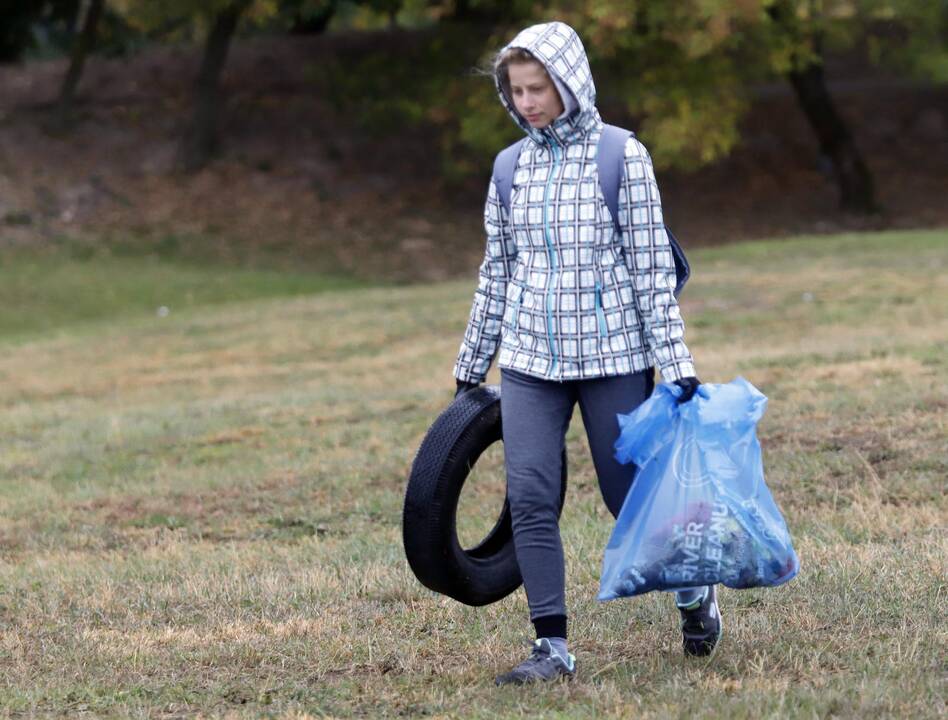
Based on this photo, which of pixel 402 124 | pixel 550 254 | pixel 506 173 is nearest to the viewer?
pixel 550 254

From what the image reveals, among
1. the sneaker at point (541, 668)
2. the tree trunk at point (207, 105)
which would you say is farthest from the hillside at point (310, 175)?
the sneaker at point (541, 668)

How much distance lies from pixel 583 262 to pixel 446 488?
0.80m

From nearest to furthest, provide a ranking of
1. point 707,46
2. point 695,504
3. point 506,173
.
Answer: point 695,504
point 506,173
point 707,46

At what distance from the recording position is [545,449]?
437cm

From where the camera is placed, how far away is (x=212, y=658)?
483cm

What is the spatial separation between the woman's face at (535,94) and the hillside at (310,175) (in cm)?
2341

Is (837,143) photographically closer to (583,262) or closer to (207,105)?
(207,105)

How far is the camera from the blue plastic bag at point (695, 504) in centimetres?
414

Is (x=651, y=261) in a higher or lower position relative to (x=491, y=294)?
higher

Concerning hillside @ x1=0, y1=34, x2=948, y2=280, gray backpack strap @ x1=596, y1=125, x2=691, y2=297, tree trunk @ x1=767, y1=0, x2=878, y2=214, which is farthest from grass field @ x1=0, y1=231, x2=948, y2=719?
tree trunk @ x1=767, y1=0, x2=878, y2=214

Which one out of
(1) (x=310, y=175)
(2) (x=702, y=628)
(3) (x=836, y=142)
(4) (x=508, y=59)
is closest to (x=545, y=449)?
(2) (x=702, y=628)

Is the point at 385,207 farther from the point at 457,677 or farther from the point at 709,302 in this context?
the point at 457,677

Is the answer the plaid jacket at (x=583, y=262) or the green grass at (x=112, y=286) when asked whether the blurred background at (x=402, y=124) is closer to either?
the green grass at (x=112, y=286)

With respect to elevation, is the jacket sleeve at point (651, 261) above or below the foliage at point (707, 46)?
below
